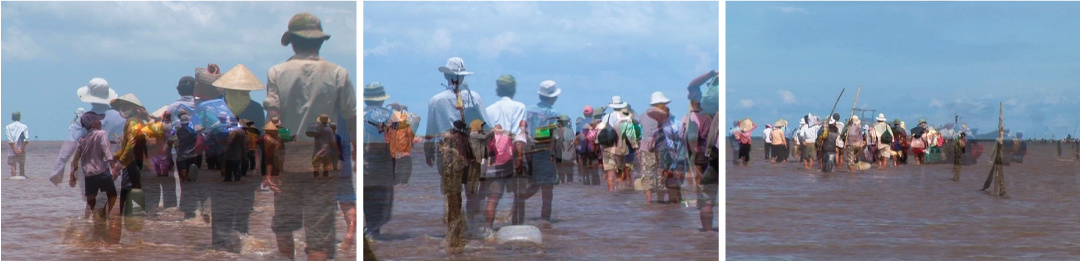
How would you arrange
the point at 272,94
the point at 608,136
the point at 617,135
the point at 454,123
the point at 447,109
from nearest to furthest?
the point at 272,94 < the point at 454,123 < the point at 447,109 < the point at 617,135 < the point at 608,136

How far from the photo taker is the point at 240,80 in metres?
8.34

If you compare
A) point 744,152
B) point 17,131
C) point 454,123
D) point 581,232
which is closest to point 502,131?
point 581,232

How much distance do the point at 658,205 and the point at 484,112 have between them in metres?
4.44

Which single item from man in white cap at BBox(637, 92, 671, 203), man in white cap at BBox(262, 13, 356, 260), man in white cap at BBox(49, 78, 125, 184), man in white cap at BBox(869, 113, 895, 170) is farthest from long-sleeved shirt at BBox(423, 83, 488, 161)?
man in white cap at BBox(869, 113, 895, 170)

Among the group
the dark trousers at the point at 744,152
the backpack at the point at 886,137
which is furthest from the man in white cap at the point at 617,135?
the dark trousers at the point at 744,152

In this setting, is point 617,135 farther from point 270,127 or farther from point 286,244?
point 270,127

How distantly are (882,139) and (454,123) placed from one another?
15.3m

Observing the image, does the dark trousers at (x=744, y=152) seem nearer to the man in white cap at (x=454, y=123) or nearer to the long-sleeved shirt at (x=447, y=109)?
the man in white cap at (x=454, y=123)

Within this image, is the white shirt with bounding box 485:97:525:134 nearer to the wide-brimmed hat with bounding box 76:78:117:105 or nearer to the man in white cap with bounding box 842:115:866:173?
the wide-brimmed hat with bounding box 76:78:117:105

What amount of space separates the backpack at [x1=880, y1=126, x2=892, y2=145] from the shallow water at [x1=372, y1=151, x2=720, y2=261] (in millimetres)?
7170

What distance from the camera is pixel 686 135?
9.53 meters

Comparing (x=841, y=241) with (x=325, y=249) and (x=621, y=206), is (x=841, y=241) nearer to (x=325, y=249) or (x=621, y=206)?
(x=621, y=206)

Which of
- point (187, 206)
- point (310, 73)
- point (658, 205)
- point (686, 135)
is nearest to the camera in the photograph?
point (310, 73)

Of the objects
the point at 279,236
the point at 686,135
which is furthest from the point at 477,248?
the point at 279,236
